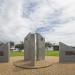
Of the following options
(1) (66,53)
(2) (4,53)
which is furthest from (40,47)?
(2) (4,53)

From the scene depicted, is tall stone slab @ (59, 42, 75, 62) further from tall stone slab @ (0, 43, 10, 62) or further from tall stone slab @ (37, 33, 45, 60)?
tall stone slab @ (0, 43, 10, 62)

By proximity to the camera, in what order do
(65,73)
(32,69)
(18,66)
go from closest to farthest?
(65,73)
(32,69)
(18,66)

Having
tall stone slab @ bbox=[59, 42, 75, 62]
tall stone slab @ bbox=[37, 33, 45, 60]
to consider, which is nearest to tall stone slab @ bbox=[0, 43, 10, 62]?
tall stone slab @ bbox=[37, 33, 45, 60]

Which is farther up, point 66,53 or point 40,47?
point 40,47

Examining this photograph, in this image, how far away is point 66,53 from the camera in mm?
21078

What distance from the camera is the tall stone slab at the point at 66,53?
2091 centimetres

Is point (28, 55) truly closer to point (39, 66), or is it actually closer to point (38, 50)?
point (38, 50)

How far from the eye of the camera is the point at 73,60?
2092 cm

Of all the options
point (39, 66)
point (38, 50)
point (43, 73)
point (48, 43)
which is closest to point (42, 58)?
point (38, 50)

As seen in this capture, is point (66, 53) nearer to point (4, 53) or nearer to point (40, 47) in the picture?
point (40, 47)

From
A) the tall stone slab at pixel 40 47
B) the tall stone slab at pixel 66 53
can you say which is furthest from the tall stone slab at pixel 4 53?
the tall stone slab at pixel 66 53

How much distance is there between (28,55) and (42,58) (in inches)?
68.8

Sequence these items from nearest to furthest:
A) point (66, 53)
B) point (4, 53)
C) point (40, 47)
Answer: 1. point (66, 53)
2. point (4, 53)
3. point (40, 47)

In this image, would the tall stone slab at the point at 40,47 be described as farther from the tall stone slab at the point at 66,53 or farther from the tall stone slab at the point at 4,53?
the tall stone slab at the point at 4,53
